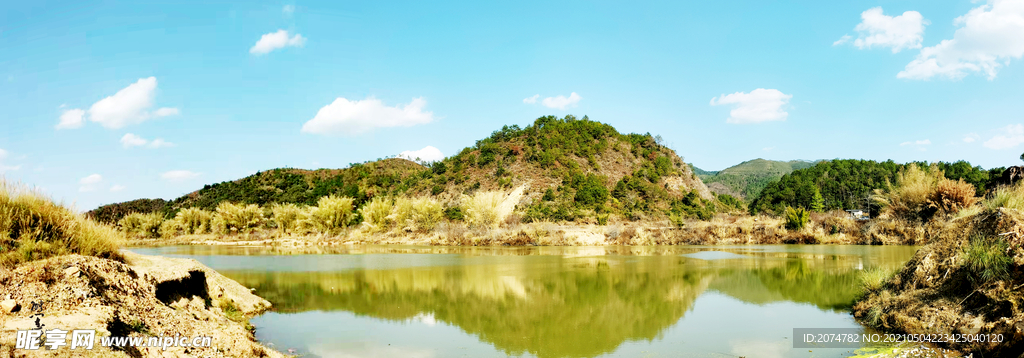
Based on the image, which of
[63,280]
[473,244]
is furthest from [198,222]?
[63,280]

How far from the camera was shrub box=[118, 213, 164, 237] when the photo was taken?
143 feet

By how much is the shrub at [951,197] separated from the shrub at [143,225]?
53483 millimetres

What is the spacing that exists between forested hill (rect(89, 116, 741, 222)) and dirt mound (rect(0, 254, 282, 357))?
29.7 meters

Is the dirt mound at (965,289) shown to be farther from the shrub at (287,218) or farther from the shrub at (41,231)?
the shrub at (287,218)

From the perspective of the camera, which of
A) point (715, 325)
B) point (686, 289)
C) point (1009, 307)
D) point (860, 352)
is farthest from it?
point (686, 289)

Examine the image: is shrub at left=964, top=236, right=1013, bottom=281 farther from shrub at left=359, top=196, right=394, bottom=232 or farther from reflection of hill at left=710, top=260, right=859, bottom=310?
shrub at left=359, top=196, right=394, bottom=232

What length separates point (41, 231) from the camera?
6676 millimetres

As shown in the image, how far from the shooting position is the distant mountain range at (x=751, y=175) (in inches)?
4011

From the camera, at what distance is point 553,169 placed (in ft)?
156

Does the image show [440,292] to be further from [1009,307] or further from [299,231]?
[299,231]

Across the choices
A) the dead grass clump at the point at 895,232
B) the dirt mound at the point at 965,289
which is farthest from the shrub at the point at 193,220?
the dead grass clump at the point at 895,232

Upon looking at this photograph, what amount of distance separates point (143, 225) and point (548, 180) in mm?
34809

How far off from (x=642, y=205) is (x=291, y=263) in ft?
101
